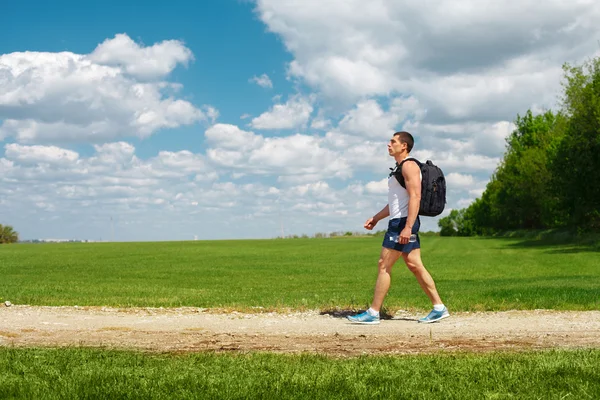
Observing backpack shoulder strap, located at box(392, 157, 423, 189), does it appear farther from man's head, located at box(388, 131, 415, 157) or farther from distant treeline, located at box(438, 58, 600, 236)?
distant treeline, located at box(438, 58, 600, 236)

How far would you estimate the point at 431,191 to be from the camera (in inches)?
350

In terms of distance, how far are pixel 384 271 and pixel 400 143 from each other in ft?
5.99

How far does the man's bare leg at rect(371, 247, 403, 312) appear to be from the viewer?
9.24m

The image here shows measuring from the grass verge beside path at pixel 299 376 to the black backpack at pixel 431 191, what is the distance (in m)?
2.43

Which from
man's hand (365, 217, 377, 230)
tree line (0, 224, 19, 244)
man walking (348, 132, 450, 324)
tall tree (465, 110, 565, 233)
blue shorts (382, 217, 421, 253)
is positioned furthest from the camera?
tree line (0, 224, 19, 244)

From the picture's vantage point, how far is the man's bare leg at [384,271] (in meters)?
9.24

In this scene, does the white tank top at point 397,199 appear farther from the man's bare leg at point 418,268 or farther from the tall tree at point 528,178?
the tall tree at point 528,178

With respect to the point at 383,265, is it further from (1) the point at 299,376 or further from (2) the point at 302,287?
(2) the point at 302,287

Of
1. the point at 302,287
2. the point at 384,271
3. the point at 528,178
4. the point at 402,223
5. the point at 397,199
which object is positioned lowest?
the point at 302,287

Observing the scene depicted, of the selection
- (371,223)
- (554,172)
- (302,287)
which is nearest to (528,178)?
(554,172)

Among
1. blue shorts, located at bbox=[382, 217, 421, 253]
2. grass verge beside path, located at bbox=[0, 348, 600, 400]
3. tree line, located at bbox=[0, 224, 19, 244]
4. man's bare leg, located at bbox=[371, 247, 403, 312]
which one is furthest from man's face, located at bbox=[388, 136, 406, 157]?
tree line, located at bbox=[0, 224, 19, 244]

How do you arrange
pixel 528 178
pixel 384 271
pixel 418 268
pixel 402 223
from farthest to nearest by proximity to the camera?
pixel 528 178 → pixel 384 271 → pixel 418 268 → pixel 402 223

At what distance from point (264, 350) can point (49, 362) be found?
92.0 inches

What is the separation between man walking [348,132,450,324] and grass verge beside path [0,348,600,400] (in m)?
2.35
